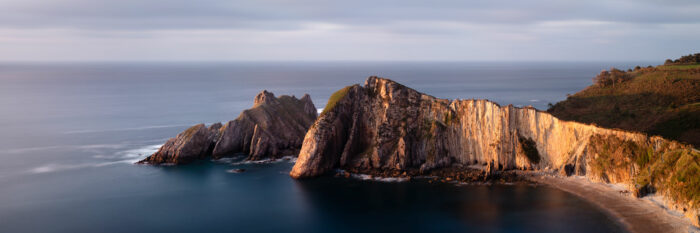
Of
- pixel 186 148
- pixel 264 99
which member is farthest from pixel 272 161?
pixel 264 99

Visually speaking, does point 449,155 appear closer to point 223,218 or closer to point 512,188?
point 512,188

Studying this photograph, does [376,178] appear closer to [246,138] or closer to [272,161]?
[272,161]

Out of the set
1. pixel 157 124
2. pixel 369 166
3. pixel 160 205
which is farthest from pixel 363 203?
pixel 157 124

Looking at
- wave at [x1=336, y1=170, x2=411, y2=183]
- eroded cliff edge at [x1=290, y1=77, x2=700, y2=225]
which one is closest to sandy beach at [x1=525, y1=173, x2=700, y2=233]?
eroded cliff edge at [x1=290, y1=77, x2=700, y2=225]

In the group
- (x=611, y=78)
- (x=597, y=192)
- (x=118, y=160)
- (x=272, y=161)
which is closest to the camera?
(x=597, y=192)

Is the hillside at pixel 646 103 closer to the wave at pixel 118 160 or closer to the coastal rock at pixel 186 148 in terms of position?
the coastal rock at pixel 186 148

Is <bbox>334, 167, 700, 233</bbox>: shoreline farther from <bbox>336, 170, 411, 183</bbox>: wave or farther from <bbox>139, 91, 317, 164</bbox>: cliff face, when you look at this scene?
<bbox>139, 91, 317, 164</bbox>: cliff face

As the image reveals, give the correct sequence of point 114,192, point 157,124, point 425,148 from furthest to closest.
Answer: point 157,124, point 425,148, point 114,192
